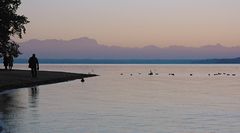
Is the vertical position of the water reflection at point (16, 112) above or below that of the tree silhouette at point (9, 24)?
below

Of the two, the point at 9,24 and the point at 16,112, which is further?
the point at 9,24

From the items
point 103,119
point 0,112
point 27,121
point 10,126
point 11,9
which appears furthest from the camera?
point 11,9

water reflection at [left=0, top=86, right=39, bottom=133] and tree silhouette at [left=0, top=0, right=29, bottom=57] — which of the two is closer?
water reflection at [left=0, top=86, right=39, bottom=133]

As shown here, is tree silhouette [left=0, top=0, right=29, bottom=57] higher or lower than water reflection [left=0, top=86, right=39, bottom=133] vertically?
higher

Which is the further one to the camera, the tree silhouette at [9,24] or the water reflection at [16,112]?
the tree silhouette at [9,24]

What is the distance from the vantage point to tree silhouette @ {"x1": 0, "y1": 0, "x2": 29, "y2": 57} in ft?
177

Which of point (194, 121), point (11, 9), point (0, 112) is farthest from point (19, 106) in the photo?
point (11, 9)

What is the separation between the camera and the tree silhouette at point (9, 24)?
5391 cm

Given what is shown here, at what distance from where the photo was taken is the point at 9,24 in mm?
54875

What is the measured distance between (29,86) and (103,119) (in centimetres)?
2656

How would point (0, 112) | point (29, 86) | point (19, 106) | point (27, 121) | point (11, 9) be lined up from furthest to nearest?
1. point (11, 9)
2. point (29, 86)
3. point (19, 106)
4. point (0, 112)
5. point (27, 121)

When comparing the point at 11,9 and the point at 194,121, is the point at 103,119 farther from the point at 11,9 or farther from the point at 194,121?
the point at 11,9

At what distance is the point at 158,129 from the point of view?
65.2ft

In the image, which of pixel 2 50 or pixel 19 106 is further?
pixel 2 50
